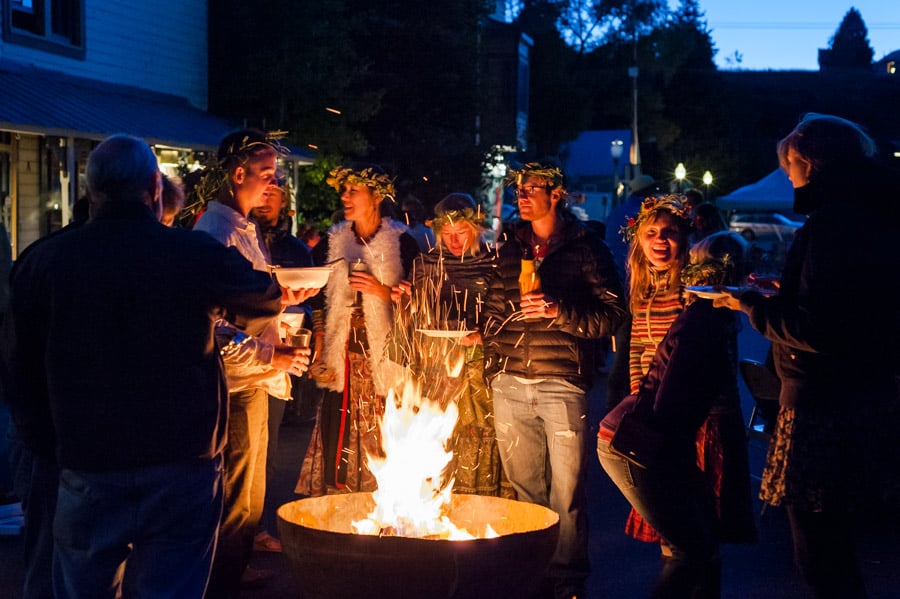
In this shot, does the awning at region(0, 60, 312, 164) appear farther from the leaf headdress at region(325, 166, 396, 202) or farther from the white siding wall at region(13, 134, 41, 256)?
the leaf headdress at region(325, 166, 396, 202)

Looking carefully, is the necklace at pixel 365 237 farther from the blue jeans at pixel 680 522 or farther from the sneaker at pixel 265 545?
the blue jeans at pixel 680 522

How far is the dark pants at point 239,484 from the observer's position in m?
5.17

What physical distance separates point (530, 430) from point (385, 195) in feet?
6.49

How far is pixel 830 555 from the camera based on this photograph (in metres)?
4.22

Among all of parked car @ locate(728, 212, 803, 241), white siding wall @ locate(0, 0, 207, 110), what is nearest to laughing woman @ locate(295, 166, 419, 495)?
white siding wall @ locate(0, 0, 207, 110)

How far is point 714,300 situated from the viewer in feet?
14.9

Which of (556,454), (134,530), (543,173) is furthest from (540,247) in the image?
(134,530)

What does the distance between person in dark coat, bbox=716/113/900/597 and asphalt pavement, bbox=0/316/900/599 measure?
6.32 feet

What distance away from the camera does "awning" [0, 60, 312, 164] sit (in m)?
13.6

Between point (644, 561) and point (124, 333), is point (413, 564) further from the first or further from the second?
point (644, 561)

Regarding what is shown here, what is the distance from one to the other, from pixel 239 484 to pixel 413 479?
0.82m

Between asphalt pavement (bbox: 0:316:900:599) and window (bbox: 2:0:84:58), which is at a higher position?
window (bbox: 2:0:84:58)

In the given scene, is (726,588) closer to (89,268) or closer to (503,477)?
(503,477)

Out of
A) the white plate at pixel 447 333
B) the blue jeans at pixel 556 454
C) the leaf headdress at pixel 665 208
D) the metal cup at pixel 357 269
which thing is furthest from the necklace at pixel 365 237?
the leaf headdress at pixel 665 208
